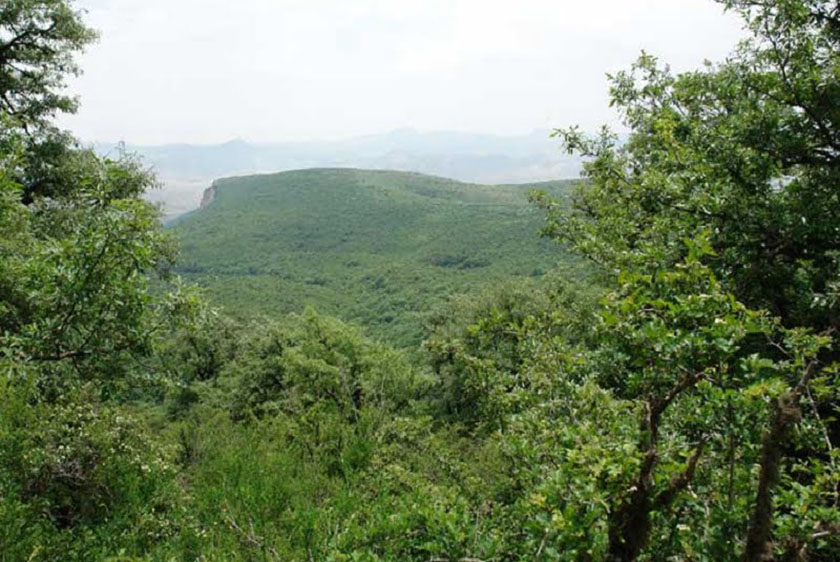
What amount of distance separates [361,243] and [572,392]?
130m

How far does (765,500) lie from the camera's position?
2.88 meters

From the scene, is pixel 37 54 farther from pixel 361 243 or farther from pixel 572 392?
pixel 361 243

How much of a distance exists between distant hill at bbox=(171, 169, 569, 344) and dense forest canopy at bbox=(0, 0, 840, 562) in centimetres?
4945

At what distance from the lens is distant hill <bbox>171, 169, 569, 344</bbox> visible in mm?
87125

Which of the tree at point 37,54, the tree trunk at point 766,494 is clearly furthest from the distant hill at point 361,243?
the tree trunk at point 766,494

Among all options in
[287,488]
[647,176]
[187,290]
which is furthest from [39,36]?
[647,176]

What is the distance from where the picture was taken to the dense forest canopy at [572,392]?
317cm

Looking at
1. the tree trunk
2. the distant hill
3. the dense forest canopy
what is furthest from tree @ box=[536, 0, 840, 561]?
the distant hill

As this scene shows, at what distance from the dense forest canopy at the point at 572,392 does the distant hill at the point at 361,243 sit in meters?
49.5

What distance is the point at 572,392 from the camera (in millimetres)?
4285

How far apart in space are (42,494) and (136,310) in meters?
4.17

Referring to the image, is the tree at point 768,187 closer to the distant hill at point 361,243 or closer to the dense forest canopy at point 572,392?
the dense forest canopy at point 572,392

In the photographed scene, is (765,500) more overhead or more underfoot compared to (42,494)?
more overhead

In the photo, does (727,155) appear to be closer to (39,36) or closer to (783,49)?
(783,49)
